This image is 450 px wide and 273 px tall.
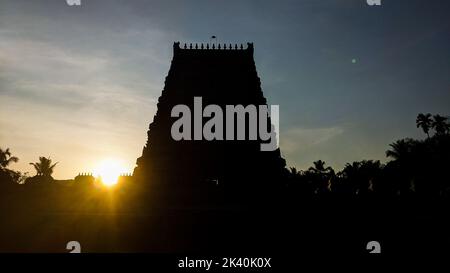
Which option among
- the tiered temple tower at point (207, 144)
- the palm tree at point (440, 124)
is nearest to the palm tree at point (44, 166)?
the tiered temple tower at point (207, 144)

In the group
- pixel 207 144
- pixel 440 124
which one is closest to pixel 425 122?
pixel 440 124

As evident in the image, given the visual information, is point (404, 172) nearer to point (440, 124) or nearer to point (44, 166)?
point (440, 124)

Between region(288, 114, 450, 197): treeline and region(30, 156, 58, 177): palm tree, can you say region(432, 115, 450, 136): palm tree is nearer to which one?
region(288, 114, 450, 197): treeline

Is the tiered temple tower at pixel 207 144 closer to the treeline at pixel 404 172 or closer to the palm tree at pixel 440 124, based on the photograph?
the treeline at pixel 404 172

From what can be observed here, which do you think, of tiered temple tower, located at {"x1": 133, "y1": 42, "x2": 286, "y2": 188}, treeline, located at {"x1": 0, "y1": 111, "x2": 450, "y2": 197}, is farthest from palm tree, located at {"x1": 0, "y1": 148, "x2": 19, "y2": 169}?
tiered temple tower, located at {"x1": 133, "y1": 42, "x2": 286, "y2": 188}

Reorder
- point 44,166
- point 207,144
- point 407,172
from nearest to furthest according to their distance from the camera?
point 207,144 → point 407,172 → point 44,166

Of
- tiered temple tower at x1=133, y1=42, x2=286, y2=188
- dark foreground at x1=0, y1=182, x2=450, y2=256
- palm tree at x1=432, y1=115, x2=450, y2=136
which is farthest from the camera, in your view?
palm tree at x1=432, y1=115, x2=450, y2=136

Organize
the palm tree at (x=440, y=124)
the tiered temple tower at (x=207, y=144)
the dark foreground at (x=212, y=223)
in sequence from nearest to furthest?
1. the dark foreground at (x=212, y=223)
2. the tiered temple tower at (x=207, y=144)
3. the palm tree at (x=440, y=124)

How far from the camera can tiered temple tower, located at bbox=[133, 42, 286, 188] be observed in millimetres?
24156

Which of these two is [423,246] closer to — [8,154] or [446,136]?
[446,136]

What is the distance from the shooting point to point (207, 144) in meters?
25.4

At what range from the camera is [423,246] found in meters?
14.5

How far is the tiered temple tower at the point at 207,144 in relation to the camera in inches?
951
